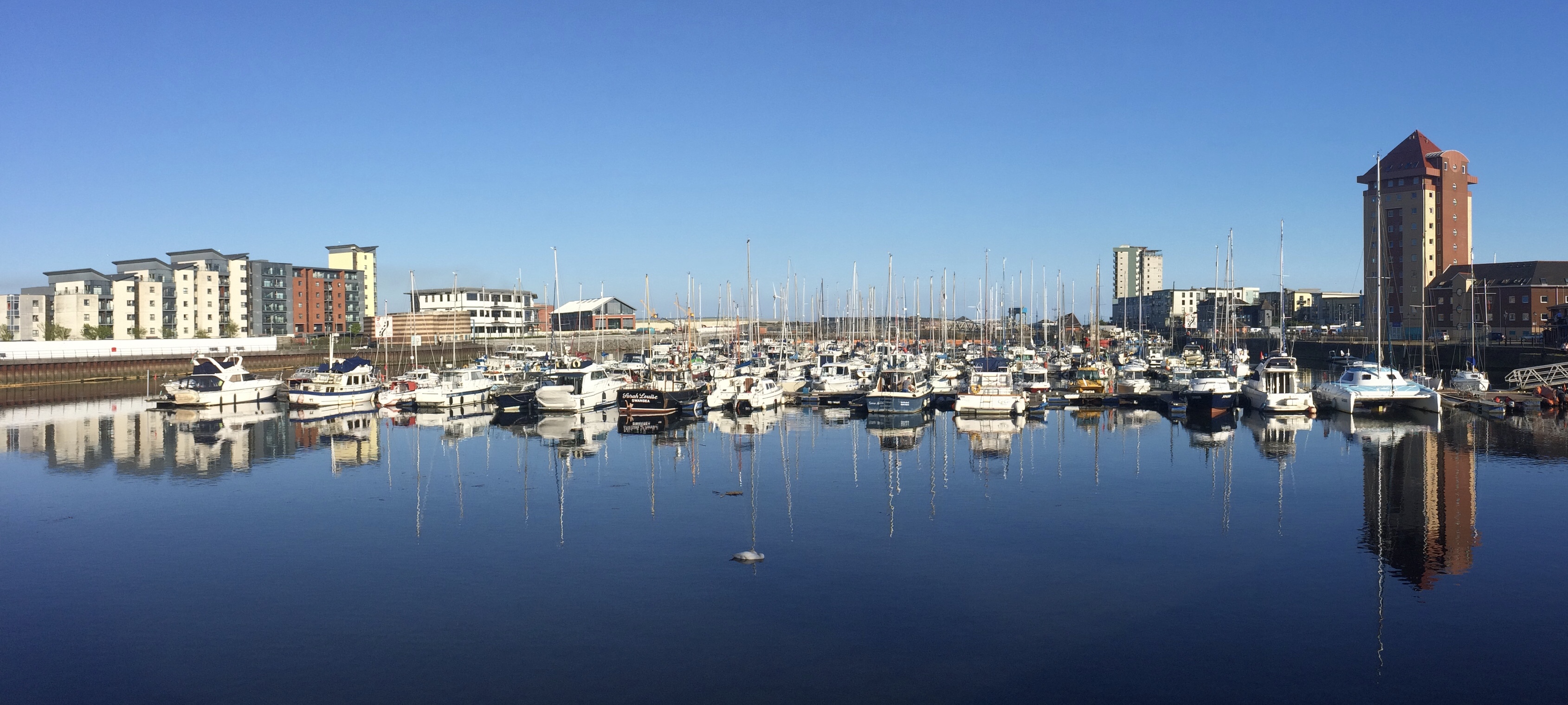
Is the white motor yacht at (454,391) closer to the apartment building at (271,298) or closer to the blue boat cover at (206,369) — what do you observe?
the blue boat cover at (206,369)

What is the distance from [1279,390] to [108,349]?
94.7 m

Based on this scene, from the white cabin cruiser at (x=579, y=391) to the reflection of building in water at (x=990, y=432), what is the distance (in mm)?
19543

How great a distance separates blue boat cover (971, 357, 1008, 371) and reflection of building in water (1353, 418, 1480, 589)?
28340 millimetres

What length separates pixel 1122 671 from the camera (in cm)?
1475

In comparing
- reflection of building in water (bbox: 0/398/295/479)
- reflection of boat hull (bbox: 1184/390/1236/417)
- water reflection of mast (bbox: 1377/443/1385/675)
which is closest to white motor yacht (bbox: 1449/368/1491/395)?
reflection of boat hull (bbox: 1184/390/1236/417)

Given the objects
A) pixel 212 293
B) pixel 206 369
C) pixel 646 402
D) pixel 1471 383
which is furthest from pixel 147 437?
pixel 212 293

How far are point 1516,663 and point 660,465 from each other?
25.2 meters

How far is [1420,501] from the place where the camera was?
90.1 feet

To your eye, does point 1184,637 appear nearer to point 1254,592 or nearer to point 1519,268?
point 1254,592

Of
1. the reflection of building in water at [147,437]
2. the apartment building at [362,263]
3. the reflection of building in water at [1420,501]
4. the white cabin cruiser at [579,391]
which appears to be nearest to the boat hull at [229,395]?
the reflection of building in water at [147,437]

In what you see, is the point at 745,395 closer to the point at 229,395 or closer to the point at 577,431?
the point at 577,431

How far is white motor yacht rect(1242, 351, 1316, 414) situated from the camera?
164 feet

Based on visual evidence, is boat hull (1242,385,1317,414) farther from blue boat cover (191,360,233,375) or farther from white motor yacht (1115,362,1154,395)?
blue boat cover (191,360,233,375)

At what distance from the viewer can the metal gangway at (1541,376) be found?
188ft
